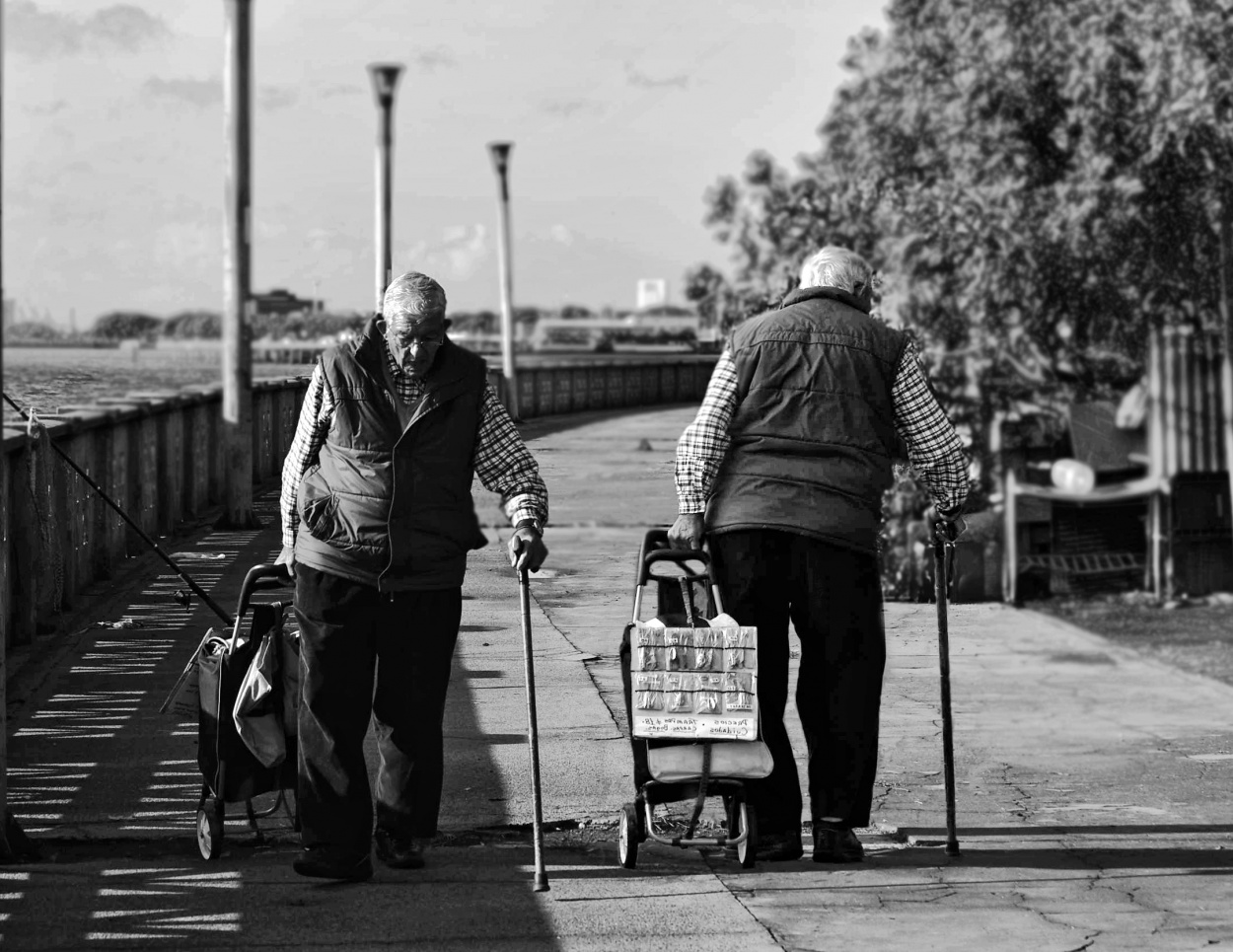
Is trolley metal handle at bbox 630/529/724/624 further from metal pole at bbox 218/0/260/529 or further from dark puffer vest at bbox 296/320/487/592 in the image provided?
metal pole at bbox 218/0/260/529

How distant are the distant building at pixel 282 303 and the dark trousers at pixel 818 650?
2004 millimetres

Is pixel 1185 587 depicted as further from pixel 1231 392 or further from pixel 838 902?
pixel 838 902

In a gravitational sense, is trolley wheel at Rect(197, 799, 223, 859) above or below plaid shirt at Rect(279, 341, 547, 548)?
below

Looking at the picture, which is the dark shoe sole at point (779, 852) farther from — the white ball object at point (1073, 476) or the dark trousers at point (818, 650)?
the white ball object at point (1073, 476)

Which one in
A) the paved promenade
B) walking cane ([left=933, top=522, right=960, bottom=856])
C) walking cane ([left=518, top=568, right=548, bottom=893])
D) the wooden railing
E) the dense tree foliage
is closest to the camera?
the paved promenade

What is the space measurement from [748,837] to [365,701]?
116cm

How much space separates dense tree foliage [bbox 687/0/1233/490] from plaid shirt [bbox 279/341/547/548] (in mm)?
8193

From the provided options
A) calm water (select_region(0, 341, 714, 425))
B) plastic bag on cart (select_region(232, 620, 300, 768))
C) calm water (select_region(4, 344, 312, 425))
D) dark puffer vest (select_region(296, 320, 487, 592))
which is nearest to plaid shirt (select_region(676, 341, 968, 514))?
dark puffer vest (select_region(296, 320, 487, 592))

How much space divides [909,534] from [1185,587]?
234cm

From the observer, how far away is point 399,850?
5371mm

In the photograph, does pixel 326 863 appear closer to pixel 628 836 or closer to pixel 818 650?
pixel 628 836

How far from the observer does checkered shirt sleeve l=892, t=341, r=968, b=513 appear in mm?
5480

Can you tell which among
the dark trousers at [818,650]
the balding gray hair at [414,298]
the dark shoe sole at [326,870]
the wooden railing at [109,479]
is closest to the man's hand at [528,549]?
A: the dark trousers at [818,650]

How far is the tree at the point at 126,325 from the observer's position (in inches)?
263
